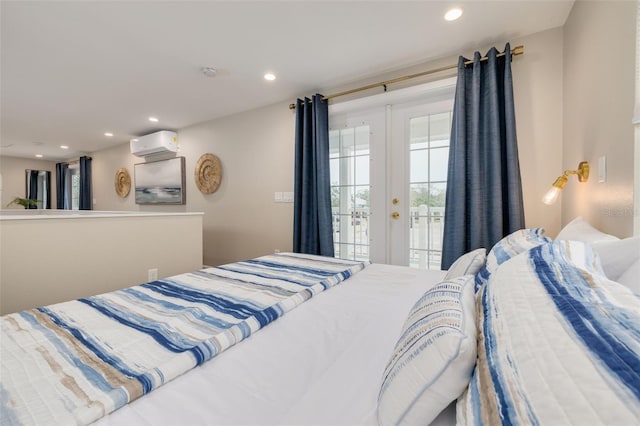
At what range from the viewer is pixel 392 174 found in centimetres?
286

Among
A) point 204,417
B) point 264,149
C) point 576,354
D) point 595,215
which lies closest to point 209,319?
point 204,417

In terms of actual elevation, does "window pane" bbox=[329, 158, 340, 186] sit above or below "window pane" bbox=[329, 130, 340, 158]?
below

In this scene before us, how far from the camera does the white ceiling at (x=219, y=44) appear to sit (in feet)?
6.31

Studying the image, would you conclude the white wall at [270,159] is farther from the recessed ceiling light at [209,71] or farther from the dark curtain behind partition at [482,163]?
the recessed ceiling light at [209,71]

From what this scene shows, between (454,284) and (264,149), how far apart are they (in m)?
3.28

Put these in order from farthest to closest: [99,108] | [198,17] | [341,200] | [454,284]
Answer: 1. [99,108]
2. [341,200]
3. [198,17]
4. [454,284]

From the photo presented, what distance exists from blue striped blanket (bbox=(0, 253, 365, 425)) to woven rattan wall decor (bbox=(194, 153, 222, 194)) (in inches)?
114

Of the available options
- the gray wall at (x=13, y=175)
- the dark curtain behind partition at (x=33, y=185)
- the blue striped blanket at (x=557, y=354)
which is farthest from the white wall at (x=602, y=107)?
the gray wall at (x=13, y=175)

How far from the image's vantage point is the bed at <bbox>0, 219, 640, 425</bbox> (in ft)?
1.18

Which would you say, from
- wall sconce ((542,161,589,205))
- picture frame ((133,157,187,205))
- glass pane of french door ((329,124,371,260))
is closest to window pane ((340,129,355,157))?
glass pane of french door ((329,124,371,260))

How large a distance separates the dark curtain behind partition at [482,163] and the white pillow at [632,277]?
1519mm

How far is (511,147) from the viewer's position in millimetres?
2145

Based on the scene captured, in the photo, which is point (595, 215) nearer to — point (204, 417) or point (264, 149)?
point (204, 417)

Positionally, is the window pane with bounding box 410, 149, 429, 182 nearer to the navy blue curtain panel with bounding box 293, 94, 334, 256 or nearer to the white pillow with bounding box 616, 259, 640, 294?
the navy blue curtain panel with bounding box 293, 94, 334, 256
